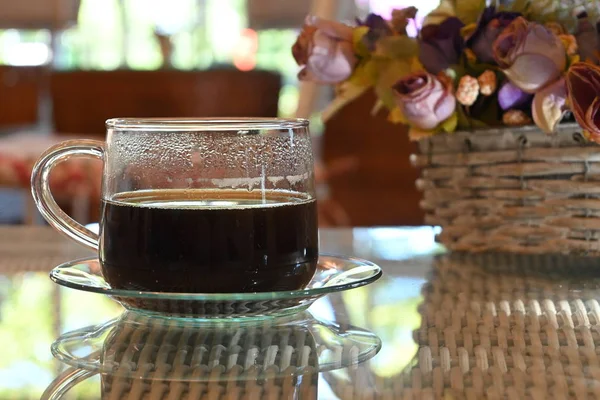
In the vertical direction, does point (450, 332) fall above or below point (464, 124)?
below

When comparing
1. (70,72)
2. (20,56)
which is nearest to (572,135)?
(70,72)

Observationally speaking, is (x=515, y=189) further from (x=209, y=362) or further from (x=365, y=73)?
(x=209, y=362)

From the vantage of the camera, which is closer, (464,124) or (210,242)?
(210,242)

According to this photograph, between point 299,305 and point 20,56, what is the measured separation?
514cm

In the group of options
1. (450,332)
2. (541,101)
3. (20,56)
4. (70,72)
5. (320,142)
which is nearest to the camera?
(450,332)

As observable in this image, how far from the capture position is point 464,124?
664mm

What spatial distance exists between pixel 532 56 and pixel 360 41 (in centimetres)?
15

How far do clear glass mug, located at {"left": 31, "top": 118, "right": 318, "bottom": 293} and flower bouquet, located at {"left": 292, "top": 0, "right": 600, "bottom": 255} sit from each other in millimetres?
172

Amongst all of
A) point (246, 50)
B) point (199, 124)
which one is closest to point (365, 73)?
point (199, 124)

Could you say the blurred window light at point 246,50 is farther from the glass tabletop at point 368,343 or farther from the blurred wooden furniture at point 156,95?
the glass tabletop at point 368,343

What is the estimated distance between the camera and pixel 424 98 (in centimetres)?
61

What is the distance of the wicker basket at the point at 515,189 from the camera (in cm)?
63

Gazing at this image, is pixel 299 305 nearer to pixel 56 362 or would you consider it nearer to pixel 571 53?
pixel 56 362

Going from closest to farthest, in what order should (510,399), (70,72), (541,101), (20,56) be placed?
1. (510,399)
2. (541,101)
3. (70,72)
4. (20,56)
